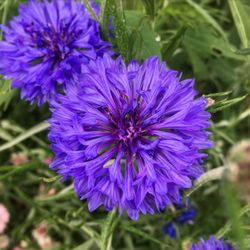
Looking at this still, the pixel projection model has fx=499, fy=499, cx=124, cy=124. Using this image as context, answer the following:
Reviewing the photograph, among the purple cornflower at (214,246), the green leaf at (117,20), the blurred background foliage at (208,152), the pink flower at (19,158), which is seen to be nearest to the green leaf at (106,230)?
the blurred background foliage at (208,152)

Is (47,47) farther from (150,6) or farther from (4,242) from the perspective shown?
(4,242)

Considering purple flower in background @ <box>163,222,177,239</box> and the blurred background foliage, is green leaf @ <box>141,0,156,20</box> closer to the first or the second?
the blurred background foliage

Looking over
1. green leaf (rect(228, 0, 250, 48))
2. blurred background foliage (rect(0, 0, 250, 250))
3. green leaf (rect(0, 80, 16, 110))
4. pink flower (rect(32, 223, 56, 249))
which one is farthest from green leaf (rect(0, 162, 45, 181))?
green leaf (rect(228, 0, 250, 48))

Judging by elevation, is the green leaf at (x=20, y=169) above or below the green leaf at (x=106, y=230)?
above

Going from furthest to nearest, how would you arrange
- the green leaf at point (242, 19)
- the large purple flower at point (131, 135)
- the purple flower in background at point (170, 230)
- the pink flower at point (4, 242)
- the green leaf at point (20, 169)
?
1. the pink flower at point (4, 242)
2. the purple flower in background at point (170, 230)
3. the green leaf at point (20, 169)
4. the green leaf at point (242, 19)
5. the large purple flower at point (131, 135)

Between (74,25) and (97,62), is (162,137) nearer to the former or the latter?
(97,62)

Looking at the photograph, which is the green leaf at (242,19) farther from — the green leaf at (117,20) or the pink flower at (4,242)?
the pink flower at (4,242)

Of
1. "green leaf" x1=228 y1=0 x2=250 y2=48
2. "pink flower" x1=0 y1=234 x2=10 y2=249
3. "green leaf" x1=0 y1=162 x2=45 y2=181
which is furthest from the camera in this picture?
"pink flower" x1=0 y1=234 x2=10 y2=249
